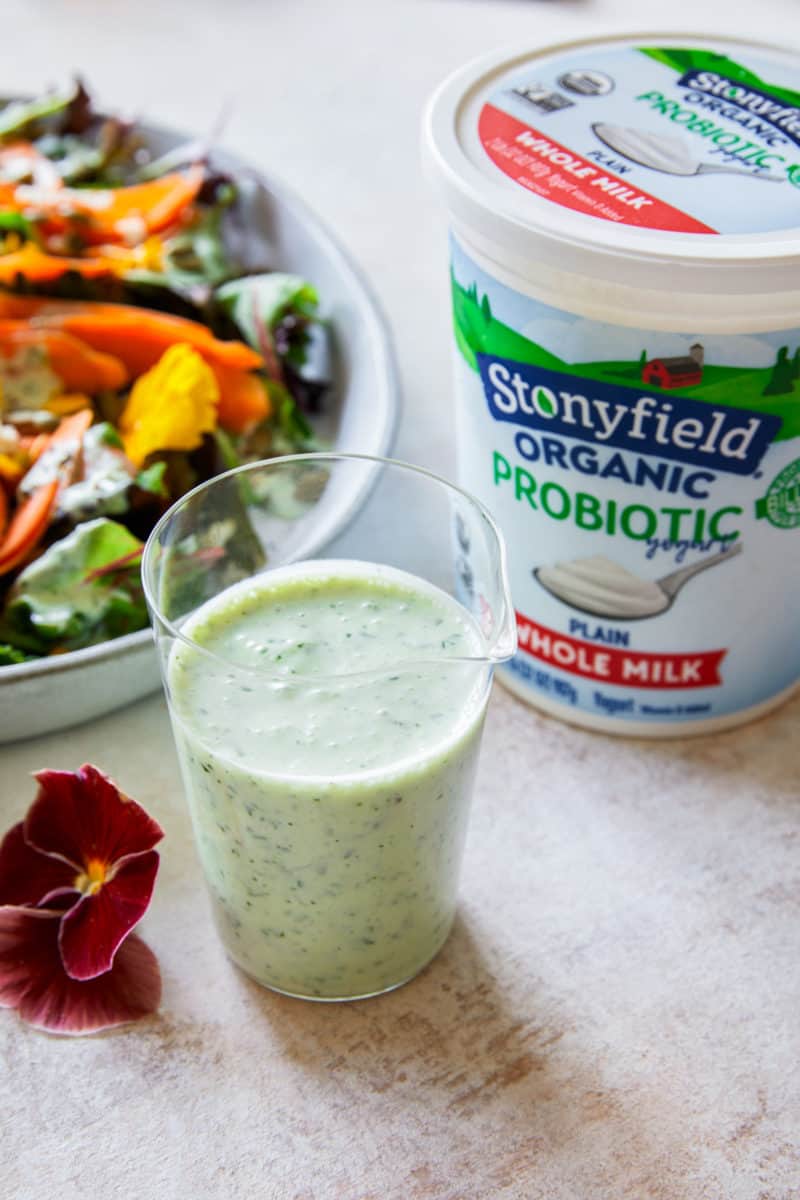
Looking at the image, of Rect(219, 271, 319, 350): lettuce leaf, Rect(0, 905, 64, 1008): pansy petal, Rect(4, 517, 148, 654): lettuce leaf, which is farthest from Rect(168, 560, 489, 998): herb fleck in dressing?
Rect(219, 271, 319, 350): lettuce leaf

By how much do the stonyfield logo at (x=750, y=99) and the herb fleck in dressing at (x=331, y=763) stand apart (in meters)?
0.40

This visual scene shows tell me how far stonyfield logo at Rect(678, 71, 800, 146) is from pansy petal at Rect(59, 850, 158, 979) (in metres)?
0.64

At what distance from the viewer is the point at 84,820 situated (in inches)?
34.1

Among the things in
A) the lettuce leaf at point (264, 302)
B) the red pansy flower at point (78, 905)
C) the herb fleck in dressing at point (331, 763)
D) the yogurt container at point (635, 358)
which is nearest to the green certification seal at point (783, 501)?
the yogurt container at point (635, 358)

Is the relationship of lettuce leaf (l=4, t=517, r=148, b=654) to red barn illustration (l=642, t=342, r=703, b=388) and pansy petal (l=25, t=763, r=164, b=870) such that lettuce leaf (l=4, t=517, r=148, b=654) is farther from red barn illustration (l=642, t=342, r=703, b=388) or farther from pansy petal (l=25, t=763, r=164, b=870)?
red barn illustration (l=642, t=342, r=703, b=388)

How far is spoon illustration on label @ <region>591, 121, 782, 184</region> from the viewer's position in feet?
2.78

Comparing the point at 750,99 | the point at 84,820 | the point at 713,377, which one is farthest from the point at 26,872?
the point at 750,99

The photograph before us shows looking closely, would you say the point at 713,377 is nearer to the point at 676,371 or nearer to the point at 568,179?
the point at 676,371

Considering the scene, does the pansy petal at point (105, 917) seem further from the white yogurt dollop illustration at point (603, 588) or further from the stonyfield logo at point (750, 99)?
the stonyfield logo at point (750, 99)

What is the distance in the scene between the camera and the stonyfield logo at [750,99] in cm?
89

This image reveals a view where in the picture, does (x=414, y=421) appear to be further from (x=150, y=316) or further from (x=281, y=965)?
(x=281, y=965)

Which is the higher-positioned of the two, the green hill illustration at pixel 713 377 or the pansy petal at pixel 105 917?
the green hill illustration at pixel 713 377

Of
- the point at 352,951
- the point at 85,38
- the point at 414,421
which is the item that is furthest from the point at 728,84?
the point at 85,38

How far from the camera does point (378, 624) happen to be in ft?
2.60
